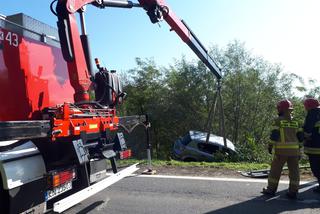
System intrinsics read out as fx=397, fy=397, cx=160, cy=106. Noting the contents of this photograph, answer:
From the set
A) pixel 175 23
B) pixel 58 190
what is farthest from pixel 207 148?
pixel 58 190

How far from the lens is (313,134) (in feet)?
23.9

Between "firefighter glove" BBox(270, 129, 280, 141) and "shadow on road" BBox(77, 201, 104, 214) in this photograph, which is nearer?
"shadow on road" BBox(77, 201, 104, 214)

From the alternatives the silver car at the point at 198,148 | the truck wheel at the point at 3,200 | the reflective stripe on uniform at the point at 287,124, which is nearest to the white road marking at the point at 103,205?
the truck wheel at the point at 3,200

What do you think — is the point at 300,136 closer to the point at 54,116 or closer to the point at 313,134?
the point at 313,134

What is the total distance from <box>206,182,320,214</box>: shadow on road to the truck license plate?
84.8 inches

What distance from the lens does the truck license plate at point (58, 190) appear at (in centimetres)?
515

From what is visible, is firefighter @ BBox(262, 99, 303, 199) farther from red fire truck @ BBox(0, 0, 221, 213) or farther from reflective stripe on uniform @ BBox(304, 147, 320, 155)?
red fire truck @ BBox(0, 0, 221, 213)

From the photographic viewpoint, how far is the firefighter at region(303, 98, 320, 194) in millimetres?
7203

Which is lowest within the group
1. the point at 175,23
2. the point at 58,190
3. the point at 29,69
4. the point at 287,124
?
the point at 58,190

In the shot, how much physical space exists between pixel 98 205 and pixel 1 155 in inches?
91.8

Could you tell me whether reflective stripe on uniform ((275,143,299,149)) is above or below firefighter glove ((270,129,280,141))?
below

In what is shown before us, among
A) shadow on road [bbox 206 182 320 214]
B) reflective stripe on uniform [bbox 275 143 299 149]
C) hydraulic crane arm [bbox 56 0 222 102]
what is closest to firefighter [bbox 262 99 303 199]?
reflective stripe on uniform [bbox 275 143 299 149]

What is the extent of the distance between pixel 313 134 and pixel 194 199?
2.54m

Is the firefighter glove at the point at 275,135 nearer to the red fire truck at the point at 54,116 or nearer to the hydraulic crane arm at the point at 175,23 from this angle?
the red fire truck at the point at 54,116
